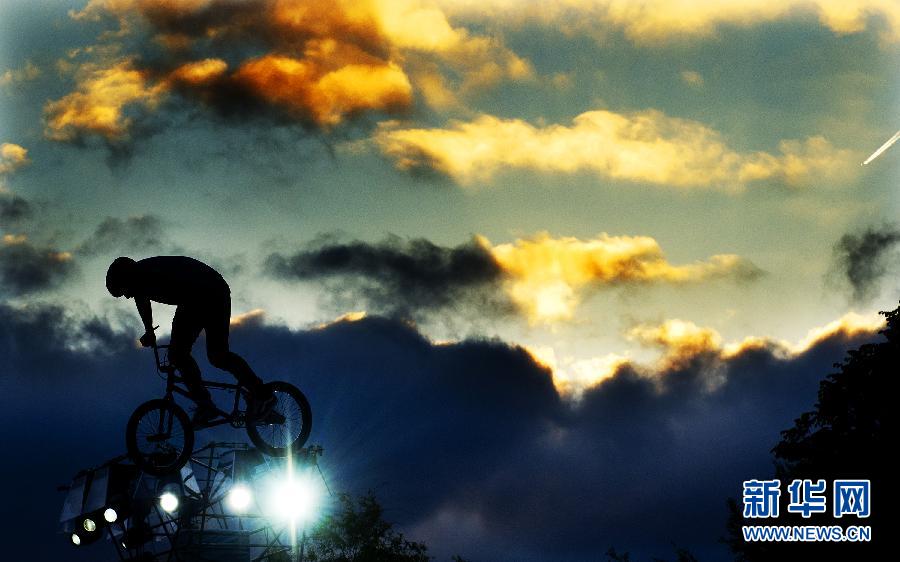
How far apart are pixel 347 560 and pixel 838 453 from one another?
2450 cm

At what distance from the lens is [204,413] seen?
1377 centimetres

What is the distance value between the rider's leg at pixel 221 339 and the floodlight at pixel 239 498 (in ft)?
12.7

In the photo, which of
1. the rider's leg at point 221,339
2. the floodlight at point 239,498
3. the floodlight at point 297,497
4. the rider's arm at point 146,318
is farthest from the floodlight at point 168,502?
the rider's arm at point 146,318

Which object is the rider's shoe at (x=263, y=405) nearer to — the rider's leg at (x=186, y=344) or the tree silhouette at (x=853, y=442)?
the rider's leg at (x=186, y=344)

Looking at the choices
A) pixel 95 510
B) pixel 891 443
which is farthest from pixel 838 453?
pixel 95 510

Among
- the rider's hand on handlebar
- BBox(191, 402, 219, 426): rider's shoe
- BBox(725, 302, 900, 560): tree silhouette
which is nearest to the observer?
the rider's hand on handlebar

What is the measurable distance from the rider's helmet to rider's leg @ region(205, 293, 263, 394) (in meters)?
1.16

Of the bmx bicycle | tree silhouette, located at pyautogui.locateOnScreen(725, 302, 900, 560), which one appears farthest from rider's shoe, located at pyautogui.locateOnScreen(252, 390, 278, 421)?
tree silhouette, located at pyautogui.locateOnScreen(725, 302, 900, 560)

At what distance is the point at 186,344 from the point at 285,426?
2239 millimetres

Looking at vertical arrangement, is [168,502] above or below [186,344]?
below

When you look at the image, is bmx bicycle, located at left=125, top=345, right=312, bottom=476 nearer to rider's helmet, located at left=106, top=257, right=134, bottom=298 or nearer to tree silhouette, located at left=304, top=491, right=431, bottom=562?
rider's helmet, located at left=106, top=257, right=134, bottom=298

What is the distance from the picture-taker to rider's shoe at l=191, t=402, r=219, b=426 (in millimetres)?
13734

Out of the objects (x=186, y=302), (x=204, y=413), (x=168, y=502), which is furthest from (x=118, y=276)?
(x=168, y=502)

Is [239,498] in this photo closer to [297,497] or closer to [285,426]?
[297,497]
